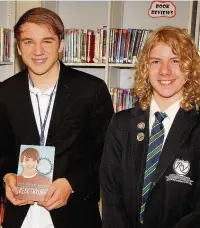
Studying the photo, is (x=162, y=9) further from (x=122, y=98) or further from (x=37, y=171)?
(x=37, y=171)

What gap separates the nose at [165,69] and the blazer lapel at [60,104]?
1.76 ft

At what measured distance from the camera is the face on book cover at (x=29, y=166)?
192 cm

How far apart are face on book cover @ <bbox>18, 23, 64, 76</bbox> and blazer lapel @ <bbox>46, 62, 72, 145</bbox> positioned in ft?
0.36

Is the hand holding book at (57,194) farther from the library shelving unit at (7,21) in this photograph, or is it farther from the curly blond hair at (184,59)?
the library shelving unit at (7,21)

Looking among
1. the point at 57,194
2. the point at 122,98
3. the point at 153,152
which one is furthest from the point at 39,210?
the point at 122,98

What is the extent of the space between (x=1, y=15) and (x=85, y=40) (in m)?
0.86

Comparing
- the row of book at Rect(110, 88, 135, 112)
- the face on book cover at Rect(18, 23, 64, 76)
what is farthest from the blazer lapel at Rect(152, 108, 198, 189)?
the row of book at Rect(110, 88, 135, 112)

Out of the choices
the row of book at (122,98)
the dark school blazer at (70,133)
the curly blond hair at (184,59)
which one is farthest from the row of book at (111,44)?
the curly blond hair at (184,59)

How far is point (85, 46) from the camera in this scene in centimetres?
348

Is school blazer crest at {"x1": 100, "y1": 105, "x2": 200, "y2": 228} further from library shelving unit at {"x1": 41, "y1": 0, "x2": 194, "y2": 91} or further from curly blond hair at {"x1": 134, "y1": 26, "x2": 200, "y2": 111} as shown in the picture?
library shelving unit at {"x1": 41, "y1": 0, "x2": 194, "y2": 91}

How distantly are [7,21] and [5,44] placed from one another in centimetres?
25

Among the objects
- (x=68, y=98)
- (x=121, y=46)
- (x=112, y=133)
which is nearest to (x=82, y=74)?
(x=68, y=98)

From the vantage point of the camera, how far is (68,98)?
2057 millimetres

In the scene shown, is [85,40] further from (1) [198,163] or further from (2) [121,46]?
(1) [198,163]
